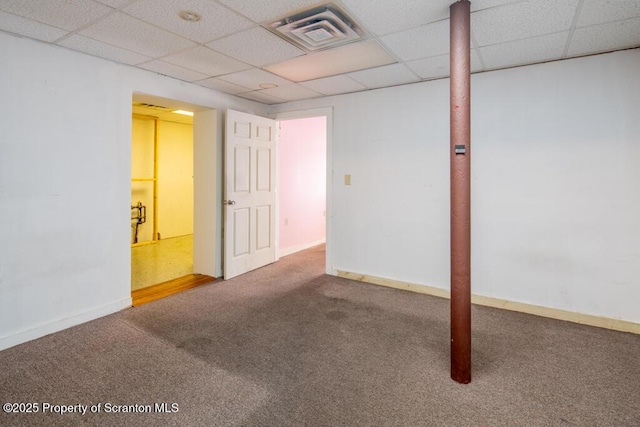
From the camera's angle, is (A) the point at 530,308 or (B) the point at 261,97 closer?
(A) the point at 530,308

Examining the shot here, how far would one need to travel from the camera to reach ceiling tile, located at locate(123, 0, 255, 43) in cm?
215

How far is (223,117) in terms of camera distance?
4332 millimetres

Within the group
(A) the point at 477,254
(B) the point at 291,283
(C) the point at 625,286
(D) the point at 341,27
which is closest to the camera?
(D) the point at 341,27

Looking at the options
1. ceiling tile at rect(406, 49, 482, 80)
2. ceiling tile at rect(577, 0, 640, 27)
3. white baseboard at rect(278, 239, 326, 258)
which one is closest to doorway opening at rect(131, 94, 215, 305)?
white baseboard at rect(278, 239, 326, 258)

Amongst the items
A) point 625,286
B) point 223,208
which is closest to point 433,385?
point 625,286

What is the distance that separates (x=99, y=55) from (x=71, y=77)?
1.05ft

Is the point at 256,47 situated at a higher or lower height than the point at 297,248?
higher

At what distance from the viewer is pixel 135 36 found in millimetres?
2619

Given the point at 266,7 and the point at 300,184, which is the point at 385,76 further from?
the point at 300,184

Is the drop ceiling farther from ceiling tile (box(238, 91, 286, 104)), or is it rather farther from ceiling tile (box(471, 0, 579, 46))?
ceiling tile (box(238, 91, 286, 104))

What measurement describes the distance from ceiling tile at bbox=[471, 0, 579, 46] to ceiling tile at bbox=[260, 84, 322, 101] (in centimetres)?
213

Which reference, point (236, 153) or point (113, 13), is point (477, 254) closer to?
point (236, 153)

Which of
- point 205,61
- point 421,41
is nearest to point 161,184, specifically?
Result: point 205,61

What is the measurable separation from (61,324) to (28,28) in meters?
2.37
